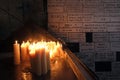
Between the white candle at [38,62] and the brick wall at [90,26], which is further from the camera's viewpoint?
the brick wall at [90,26]

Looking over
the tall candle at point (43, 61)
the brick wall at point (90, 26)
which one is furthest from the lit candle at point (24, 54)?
the brick wall at point (90, 26)

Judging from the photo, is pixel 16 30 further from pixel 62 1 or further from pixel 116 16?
pixel 116 16

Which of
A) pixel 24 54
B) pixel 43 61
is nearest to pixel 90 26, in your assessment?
pixel 24 54

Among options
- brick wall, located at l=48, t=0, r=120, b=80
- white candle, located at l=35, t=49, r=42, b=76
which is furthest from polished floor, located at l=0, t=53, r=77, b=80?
brick wall, located at l=48, t=0, r=120, b=80

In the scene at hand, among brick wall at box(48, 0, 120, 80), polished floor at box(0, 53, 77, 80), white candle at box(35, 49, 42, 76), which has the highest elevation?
brick wall at box(48, 0, 120, 80)

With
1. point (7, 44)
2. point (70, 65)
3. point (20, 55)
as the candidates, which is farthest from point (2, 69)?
point (7, 44)

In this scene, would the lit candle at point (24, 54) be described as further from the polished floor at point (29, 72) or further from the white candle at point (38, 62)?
the white candle at point (38, 62)

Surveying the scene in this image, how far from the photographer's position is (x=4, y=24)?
3.08 m

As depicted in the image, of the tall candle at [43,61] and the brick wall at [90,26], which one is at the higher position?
the brick wall at [90,26]

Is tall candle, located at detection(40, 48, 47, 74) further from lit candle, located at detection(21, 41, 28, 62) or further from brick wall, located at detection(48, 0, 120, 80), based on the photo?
brick wall, located at detection(48, 0, 120, 80)

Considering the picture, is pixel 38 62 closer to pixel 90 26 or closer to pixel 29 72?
pixel 29 72

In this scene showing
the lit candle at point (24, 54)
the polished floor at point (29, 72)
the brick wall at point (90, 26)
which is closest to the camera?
the polished floor at point (29, 72)

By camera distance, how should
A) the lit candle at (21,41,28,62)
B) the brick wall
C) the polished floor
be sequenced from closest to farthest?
the polished floor → the lit candle at (21,41,28,62) → the brick wall

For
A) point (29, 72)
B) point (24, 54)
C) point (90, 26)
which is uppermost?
point (90, 26)
